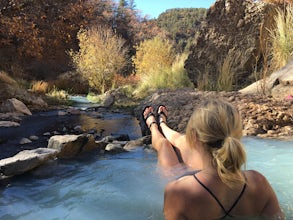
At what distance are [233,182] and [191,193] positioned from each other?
Answer: 201 millimetres

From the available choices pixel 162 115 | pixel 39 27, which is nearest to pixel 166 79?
pixel 162 115

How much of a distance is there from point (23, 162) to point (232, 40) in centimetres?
557

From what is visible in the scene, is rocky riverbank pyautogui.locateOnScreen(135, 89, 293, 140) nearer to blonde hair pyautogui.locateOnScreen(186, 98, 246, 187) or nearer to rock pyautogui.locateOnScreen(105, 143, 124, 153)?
rock pyautogui.locateOnScreen(105, 143, 124, 153)

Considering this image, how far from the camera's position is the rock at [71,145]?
3.98 metres

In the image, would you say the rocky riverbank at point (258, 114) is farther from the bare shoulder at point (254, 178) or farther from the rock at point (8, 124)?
the bare shoulder at point (254, 178)

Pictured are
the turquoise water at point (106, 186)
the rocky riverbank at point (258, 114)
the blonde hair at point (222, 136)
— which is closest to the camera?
the blonde hair at point (222, 136)

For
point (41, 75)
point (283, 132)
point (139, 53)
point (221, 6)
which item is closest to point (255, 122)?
point (283, 132)

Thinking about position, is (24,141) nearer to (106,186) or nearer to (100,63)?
(106,186)

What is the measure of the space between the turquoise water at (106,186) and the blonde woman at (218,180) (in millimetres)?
578

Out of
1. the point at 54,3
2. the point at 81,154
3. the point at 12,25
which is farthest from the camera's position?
the point at 54,3

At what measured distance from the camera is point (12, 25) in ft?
A: 38.4

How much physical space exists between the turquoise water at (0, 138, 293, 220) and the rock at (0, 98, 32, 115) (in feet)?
13.1

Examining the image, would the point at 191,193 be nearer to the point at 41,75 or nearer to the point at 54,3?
the point at 54,3

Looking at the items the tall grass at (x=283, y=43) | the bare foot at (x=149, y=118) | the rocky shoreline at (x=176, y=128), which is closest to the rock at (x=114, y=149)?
the rocky shoreline at (x=176, y=128)
